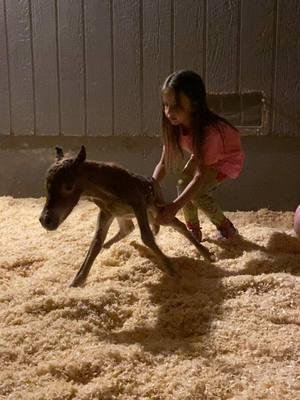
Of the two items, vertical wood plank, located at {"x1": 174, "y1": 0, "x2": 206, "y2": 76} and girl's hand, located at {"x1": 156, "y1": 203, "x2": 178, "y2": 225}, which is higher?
vertical wood plank, located at {"x1": 174, "y1": 0, "x2": 206, "y2": 76}

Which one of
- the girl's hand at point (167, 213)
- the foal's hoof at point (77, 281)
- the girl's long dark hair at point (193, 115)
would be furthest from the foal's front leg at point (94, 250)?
the girl's long dark hair at point (193, 115)

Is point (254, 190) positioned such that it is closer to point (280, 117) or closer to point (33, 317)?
point (280, 117)

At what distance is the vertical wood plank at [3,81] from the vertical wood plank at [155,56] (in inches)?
32.2

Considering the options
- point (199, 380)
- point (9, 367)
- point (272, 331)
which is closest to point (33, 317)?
point (9, 367)

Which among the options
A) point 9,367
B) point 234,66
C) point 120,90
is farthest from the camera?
point 120,90

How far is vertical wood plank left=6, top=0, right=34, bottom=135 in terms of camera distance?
2.86 m

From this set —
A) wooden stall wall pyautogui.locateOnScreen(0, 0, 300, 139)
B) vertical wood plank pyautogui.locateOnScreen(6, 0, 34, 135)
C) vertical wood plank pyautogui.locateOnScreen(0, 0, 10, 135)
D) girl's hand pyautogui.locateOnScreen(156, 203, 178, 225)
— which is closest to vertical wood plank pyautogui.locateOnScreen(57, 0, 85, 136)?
wooden stall wall pyautogui.locateOnScreen(0, 0, 300, 139)

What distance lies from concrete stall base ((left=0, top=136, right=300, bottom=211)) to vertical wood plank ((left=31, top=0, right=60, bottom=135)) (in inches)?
4.2

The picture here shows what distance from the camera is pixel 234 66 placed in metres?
2.62

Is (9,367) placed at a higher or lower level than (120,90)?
lower

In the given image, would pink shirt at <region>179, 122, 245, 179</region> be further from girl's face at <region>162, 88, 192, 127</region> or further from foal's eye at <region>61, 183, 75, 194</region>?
foal's eye at <region>61, 183, 75, 194</region>

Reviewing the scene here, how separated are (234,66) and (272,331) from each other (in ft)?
5.12

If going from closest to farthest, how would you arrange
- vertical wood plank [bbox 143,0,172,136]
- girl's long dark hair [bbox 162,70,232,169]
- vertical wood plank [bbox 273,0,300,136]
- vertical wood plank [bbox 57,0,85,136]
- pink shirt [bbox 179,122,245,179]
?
girl's long dark hair [bbox 162,70,232,169] < pink shirt [bbox 179,122,245,179] < vertical wood plank [bbox 273,0,300,136] < vertical wood plank [bbox 143,0,172,136] < vertical wood plank [bbox 57,0,85,136]

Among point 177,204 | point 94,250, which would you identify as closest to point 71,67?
point 177,204
